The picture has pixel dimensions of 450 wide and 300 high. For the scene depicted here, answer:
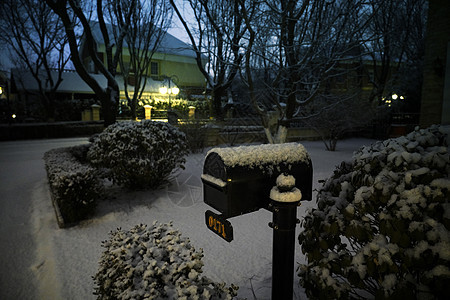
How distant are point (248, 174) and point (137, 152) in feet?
15.0

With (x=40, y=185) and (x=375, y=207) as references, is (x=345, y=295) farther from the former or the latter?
(x=40, y=185)

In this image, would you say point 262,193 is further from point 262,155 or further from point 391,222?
point 391,222

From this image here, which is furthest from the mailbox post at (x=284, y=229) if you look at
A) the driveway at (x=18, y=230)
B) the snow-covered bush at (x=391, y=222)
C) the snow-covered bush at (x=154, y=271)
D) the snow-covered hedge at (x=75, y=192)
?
the snow-covered hedge at (x=75, y=192)

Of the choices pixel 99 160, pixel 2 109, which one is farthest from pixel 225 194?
pixel 2 109

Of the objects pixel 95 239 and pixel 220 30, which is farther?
pixel 220 30

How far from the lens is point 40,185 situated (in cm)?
747

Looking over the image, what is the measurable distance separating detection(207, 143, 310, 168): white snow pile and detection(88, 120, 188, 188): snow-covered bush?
4131 mm

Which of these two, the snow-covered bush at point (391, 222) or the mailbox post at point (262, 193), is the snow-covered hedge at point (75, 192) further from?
the snow-covered bush at point (391, 222)

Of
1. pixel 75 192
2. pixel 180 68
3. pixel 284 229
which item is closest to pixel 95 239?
pixel 75 192

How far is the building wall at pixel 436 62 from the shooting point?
28.5 feet

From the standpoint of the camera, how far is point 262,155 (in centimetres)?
216

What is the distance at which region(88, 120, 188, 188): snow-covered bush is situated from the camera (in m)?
5.96

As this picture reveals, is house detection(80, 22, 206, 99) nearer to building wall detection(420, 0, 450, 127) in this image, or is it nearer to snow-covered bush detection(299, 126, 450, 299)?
building wall detection(420, 0, 450, 127)

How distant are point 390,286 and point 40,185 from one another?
845cm
